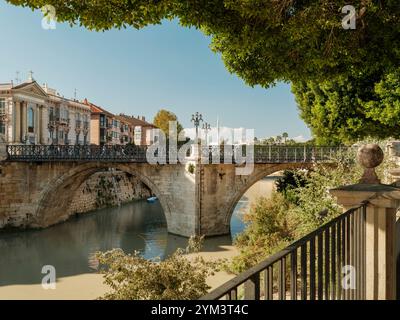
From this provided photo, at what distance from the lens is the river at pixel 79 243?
18.6 m

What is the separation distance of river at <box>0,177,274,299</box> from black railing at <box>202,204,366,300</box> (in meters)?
15.6

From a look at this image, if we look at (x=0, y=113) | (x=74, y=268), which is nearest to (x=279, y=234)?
(x=74, y=268)

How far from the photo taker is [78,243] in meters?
23.9

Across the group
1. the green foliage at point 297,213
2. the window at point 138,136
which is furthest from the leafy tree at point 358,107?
the window at point 138,136

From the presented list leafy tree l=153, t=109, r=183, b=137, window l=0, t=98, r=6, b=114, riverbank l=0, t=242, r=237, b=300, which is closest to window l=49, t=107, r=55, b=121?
window l=0, t=98, r=6, b=114

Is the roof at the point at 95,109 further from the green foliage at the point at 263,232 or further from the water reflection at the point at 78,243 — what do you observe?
the green foliage at the point at 263,232

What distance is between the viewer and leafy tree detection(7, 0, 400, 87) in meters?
5.43

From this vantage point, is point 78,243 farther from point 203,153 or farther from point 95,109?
point 95,109

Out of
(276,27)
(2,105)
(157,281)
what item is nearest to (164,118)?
(2,105)

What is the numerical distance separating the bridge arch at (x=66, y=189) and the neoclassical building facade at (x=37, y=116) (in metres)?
8.16

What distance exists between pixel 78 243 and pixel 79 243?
66 millimetres

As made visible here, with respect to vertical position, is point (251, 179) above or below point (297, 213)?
above

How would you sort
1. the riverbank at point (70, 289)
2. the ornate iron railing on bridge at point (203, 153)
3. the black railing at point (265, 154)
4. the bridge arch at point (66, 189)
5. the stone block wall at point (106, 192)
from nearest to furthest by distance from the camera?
the riverbank at point (70, 289) < the black railing at point (265, 154) < the ornate iron railing on bridge at point (203, 153) < the bridge arch at point (66, 189) < the stone block wall at point (106, 192)
